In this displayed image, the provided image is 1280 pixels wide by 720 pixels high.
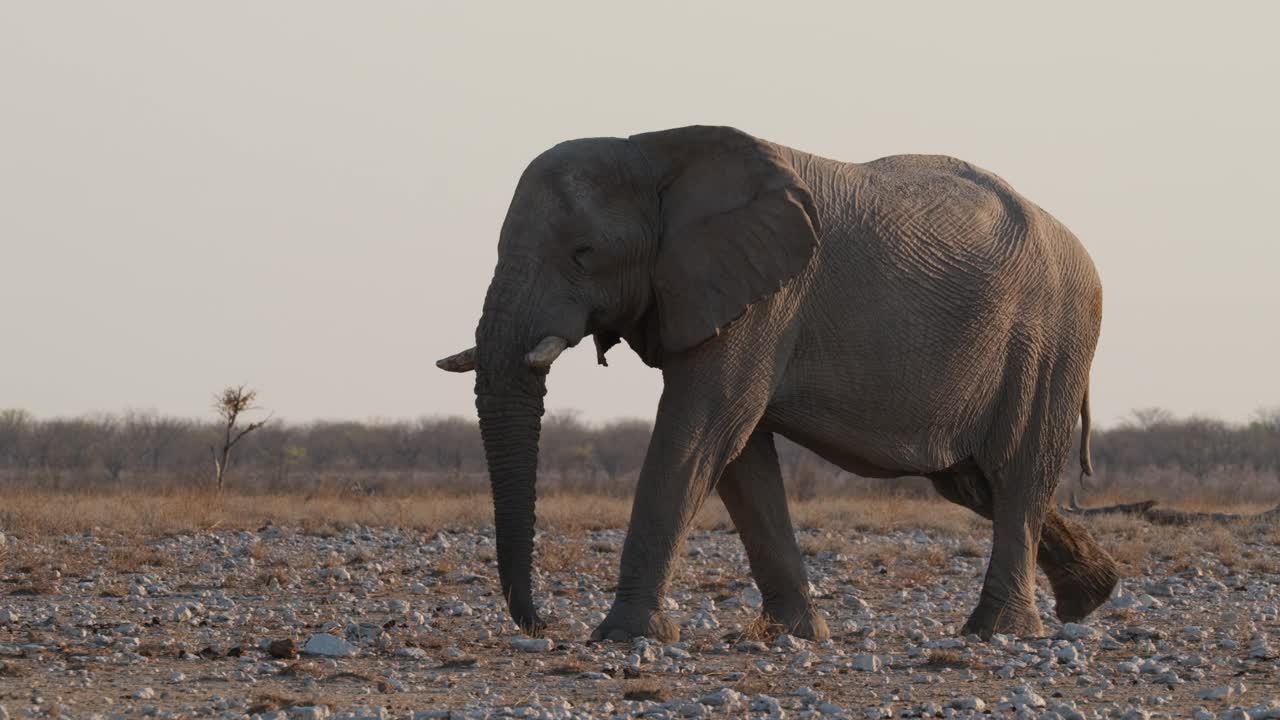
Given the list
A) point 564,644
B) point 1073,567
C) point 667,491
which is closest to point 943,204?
point 667,491

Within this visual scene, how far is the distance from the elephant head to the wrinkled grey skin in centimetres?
1

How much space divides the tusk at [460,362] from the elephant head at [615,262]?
1 cm

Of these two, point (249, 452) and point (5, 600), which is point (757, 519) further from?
point (249, 452)

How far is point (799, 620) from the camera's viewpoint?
11.8m

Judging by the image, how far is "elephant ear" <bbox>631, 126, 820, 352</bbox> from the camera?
10.9 meters

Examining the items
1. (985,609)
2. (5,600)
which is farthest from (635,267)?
(5,600)

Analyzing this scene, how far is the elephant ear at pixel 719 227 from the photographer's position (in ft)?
35.7

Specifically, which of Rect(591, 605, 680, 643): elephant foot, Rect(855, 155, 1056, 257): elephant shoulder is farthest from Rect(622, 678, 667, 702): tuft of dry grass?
Rect(855, 155, 1056, 257): elephant shoulder

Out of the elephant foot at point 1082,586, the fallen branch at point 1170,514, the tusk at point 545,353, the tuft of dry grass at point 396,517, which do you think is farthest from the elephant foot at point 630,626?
the fallen branch at point 1170,514

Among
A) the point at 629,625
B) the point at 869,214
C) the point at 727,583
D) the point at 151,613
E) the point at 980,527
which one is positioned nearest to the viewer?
the point at 629,625

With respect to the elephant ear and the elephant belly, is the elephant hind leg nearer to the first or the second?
the elephant belly

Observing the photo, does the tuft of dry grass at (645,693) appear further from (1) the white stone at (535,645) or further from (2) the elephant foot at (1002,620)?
(2) the elephant foot at (1002,620)

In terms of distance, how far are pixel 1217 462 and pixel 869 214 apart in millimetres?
62184

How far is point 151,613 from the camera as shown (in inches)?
511
